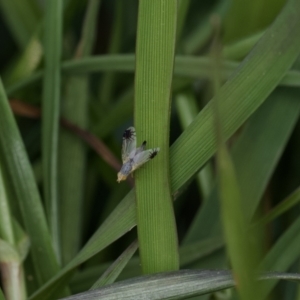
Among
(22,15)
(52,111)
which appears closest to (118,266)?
(52,111)

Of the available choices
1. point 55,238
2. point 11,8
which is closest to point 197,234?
point 55,238

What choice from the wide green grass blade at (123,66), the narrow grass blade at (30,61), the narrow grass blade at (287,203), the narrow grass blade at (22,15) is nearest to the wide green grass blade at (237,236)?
the narrow grass blade at (287,203)

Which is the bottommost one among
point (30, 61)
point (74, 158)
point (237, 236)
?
point (237, 236)

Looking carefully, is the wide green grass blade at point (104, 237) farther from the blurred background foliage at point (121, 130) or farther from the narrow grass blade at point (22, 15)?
the narrow grass blade at point (22, 15)

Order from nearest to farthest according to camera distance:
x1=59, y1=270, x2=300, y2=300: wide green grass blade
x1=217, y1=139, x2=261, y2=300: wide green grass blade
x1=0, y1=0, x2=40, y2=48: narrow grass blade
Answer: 1. x1=217, y1=139, x2=261, y2=300: wide green grass blade
2. x1=59, y1=270, x2=300, y2=300: wide green grass blade
3. x1=0, y1=0, x2=40, y2=48: narrow grass blade

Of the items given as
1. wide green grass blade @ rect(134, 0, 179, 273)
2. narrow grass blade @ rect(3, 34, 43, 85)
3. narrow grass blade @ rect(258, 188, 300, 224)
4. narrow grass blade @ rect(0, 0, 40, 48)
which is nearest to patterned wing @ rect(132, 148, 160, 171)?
wide green grass blade @ rect(134, 0, 179, 273)

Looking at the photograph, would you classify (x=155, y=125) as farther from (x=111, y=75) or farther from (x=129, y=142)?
(x=111, y=75)

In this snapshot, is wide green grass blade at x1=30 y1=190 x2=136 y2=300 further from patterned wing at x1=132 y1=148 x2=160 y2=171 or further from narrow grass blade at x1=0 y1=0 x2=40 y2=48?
narrow grass blade at x1=0 y1=0 x2=40 y2=48
